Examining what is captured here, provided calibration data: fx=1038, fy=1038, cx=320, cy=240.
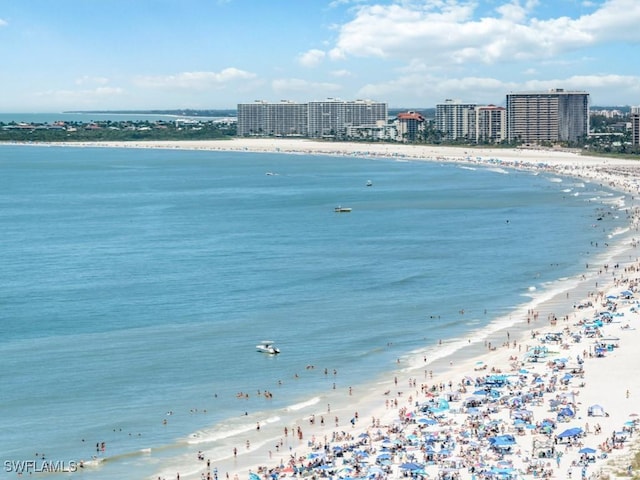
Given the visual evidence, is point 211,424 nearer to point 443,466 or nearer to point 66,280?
point 443,466

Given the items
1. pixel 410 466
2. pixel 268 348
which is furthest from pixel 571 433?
pixel 268 348

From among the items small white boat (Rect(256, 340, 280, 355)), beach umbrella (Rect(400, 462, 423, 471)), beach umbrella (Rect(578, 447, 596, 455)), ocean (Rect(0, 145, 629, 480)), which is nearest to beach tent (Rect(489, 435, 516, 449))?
beach umbrella (Rect(578, 447, 596, 455))

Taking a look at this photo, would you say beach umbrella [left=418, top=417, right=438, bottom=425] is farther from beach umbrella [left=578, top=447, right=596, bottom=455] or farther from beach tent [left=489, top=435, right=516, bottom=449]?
beach umbrella [left=578, top=447, right=596, bottom=455]

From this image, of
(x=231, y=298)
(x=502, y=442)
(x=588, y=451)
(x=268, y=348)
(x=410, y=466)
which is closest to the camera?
(x=410, y=466)

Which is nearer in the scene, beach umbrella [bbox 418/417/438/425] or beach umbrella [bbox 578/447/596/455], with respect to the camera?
beach umbrella [bbox 578/447/596/455]

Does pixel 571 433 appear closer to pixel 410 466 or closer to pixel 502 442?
pixel 502 442

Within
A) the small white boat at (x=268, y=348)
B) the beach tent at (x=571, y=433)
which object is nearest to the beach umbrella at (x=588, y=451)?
the beach tent at (x=571, y=433)
